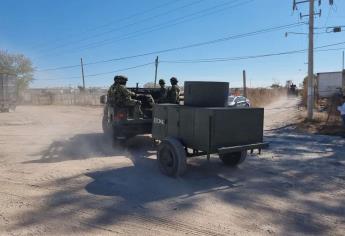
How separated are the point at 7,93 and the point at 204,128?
25.9 metres

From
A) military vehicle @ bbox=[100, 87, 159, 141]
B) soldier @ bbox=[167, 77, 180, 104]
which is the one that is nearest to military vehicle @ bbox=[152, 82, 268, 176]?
military vehicle @ bbox=[100, 87, 159, 141]

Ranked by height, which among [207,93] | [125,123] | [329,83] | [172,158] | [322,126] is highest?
[329,83]

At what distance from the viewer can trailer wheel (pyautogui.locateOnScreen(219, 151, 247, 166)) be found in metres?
8.04

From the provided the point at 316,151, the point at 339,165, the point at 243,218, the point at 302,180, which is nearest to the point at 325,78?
the point at 316,151

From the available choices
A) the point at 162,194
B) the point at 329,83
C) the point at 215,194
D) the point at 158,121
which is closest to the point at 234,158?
the point at 158,121

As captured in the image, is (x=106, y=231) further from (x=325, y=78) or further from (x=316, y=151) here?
(x=325, y=78)

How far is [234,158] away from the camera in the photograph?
8094mm

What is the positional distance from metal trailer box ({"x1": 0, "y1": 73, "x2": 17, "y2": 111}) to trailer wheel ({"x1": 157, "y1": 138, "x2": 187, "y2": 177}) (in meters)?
24.0

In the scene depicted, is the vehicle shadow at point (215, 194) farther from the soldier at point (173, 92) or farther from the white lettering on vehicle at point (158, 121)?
the soldier at point (173, 92)

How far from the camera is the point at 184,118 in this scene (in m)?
7.12

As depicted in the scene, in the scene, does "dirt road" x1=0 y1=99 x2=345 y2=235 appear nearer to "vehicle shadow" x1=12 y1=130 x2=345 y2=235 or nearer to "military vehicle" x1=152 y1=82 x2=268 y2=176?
"vehicle shadow" x1=12 y1=130 x2=345 y2=235

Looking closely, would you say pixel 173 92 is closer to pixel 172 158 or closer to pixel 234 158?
pixel 234 158

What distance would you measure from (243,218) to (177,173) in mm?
2092

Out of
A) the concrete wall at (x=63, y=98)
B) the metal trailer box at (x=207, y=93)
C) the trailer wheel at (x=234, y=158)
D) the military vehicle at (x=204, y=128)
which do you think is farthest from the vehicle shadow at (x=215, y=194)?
the concrete wall at (x=63, y=98)
